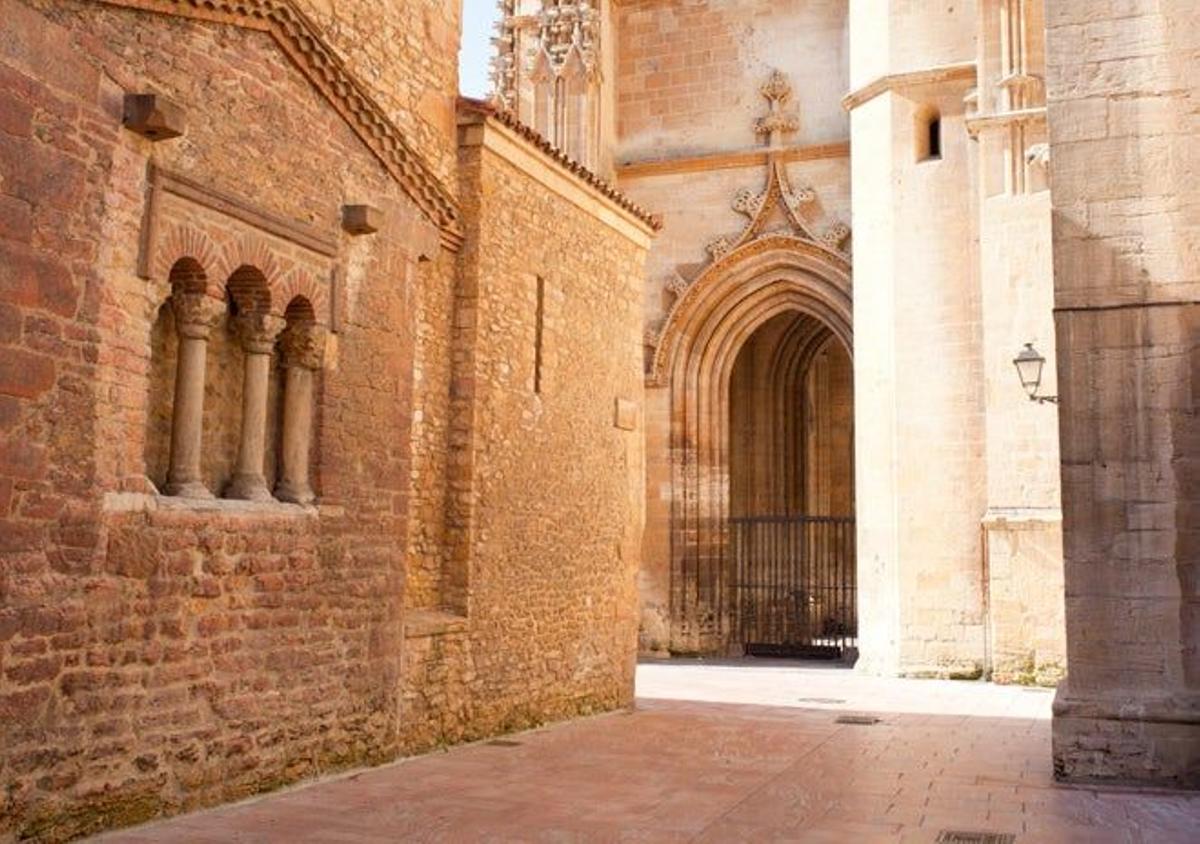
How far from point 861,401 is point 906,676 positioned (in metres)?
3.74

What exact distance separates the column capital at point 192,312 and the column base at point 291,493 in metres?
1.16

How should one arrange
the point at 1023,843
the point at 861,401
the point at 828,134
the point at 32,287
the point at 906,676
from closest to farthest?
the point at 32,287
the point at 1023,843
the point at 906,676
the point at 861,401
the point at 828,134

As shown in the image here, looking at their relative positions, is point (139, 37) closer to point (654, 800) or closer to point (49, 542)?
point (49, 542)

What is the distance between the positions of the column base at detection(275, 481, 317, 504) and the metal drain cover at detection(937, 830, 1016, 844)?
4092 millimetres

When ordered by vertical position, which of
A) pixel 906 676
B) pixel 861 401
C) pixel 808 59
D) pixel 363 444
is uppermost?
pixel 808 59

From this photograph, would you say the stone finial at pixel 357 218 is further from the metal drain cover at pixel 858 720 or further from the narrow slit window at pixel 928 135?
the narrow slit window at pixel 928 135

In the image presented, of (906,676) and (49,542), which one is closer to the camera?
(49,542)

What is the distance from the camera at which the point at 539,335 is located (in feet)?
35.6

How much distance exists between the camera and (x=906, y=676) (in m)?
16.4

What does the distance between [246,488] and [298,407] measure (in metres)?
0.67

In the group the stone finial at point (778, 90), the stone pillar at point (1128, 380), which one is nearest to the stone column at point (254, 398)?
the stone pillar at point (1128, 380)

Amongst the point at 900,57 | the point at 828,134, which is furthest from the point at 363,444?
the point at 828,134

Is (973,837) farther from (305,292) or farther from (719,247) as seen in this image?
(719,247)

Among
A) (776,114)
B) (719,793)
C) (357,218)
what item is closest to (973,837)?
(719,793)
